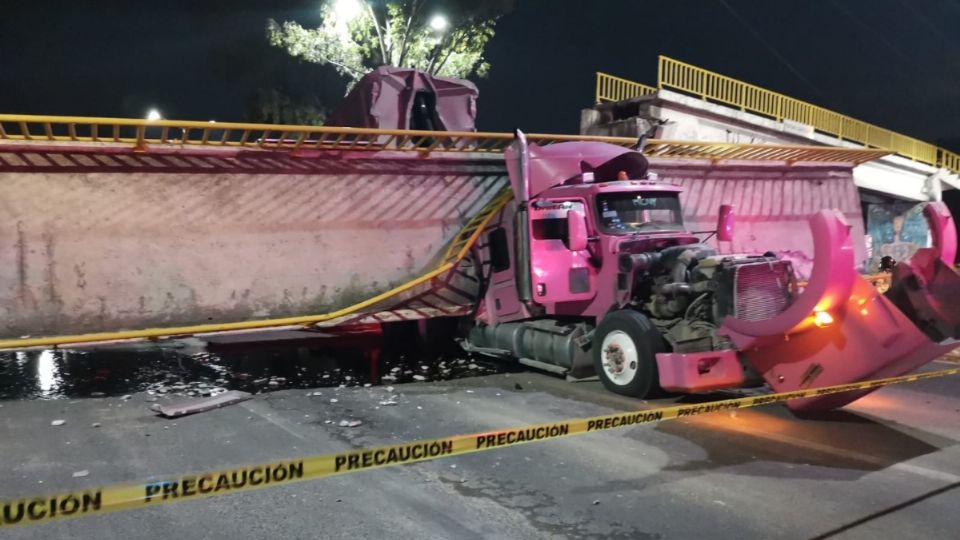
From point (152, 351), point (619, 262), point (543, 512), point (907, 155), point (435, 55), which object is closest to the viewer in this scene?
point (543, 512)

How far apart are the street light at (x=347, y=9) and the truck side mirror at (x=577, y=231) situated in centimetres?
2008

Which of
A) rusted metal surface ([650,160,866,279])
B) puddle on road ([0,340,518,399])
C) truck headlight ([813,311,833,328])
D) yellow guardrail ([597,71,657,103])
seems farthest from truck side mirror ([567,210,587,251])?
yellow guardrail ([597,71,657,103])

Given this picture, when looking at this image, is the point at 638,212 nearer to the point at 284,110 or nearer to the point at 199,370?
the point at 199,370

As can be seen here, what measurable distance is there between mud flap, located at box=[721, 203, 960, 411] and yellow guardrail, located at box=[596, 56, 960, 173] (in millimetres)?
12877

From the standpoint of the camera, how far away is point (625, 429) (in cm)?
602

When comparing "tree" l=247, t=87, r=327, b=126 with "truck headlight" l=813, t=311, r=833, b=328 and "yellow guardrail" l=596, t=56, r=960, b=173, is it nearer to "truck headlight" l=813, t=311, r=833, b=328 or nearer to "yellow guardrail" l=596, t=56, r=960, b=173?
"yellow guardrail" l=596, t=56, r=960, b=173

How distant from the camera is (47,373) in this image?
328 inches

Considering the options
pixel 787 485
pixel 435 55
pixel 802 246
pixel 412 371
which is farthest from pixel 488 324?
pixel 435 55

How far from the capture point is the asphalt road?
159 inches

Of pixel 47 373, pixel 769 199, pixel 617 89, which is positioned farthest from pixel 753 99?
pixel 47 373

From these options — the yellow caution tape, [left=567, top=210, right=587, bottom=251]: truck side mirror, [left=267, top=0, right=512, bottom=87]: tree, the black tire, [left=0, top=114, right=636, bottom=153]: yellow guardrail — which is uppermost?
[left=267, top=0, right=512, bottom=87]: tree

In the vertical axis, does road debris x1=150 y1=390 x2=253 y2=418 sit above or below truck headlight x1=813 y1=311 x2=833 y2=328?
below

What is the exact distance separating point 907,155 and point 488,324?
1978 cm

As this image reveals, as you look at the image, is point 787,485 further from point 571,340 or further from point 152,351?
point 152,351
